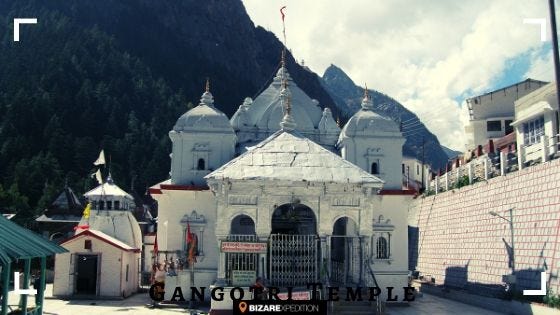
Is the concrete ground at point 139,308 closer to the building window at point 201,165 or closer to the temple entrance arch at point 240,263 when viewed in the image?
the temple entrance arch at point 240,263

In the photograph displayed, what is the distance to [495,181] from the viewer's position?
23.7m

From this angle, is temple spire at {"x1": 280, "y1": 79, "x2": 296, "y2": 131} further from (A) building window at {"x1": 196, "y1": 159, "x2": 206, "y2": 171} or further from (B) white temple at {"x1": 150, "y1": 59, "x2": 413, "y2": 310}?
(A) building window at {"x1": 196, "y1": 159, "x2": 206, "y2": 171}

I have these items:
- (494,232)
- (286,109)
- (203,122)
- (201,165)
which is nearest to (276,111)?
(286,109)

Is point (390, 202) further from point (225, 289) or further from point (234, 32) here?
point (234, 32)

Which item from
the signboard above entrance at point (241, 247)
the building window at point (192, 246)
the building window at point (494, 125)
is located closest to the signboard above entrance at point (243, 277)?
the signboard above entrance at point (241, 247)

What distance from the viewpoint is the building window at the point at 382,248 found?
24406 mm

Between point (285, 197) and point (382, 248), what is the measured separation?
6.56 m

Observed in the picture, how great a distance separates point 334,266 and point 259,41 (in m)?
105

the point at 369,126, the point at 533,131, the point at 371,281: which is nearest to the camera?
the point at 371,281

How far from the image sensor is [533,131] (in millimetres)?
26453

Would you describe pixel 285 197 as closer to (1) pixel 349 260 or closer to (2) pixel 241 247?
(2) pixel 241 247

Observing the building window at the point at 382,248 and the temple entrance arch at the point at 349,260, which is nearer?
the temple entrance arch at the point at 349,260

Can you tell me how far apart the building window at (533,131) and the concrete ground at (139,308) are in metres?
7.84

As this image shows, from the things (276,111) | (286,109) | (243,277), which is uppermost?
(276,111)
